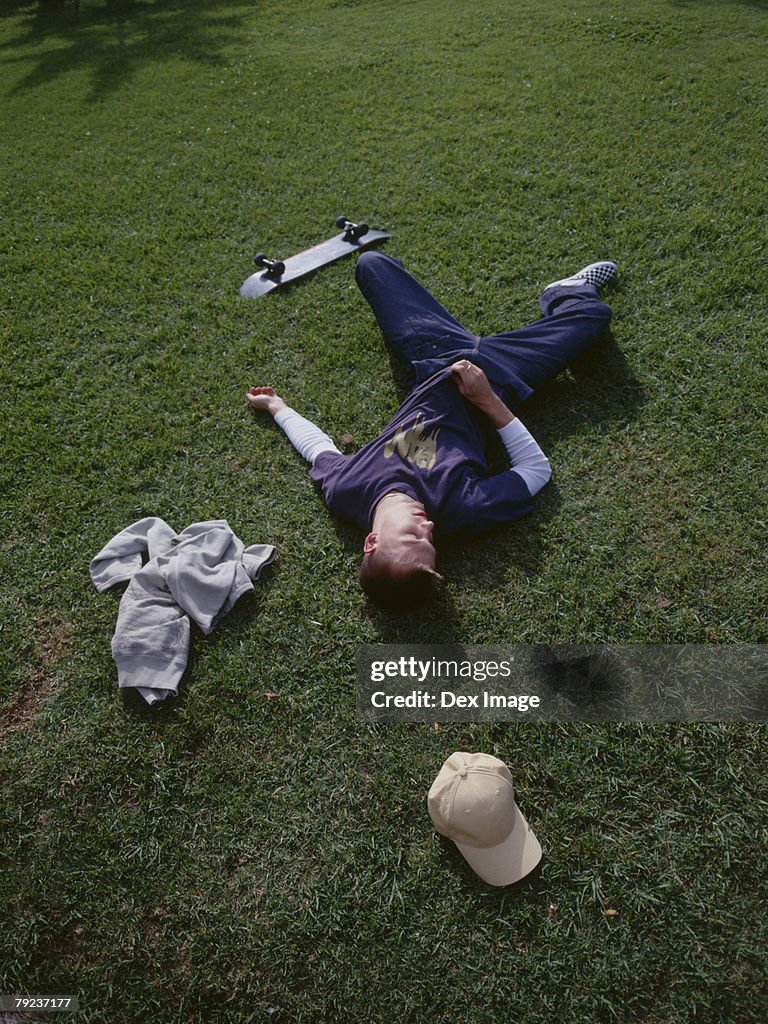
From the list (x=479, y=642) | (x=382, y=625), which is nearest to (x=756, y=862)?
(x=479, y=642)

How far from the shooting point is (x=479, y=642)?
10.8 ft

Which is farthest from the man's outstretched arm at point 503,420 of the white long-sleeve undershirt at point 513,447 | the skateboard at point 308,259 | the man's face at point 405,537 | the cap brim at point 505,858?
the skateboard at point 308,259

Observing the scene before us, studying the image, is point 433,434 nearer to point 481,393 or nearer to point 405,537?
point 481,393

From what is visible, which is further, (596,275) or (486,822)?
(596,275)

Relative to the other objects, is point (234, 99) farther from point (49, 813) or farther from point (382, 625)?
point (49, 813)

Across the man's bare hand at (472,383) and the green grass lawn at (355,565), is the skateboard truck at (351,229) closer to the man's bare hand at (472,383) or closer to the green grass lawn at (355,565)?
the green grass lawn at (355,565)

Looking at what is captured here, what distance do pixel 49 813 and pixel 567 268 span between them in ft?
16.6

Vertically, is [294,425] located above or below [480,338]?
below

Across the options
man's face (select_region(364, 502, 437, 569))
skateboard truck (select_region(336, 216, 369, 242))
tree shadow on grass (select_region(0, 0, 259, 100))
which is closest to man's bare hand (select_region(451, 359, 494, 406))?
man's face (select_region(364, 502, 437, 569))

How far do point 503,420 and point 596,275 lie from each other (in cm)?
187

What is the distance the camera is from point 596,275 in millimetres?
4855

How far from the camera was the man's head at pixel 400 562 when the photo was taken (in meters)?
3.08

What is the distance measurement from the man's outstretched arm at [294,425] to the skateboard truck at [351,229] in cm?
206

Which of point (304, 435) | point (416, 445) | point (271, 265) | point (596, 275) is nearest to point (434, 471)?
point (416, 445)
